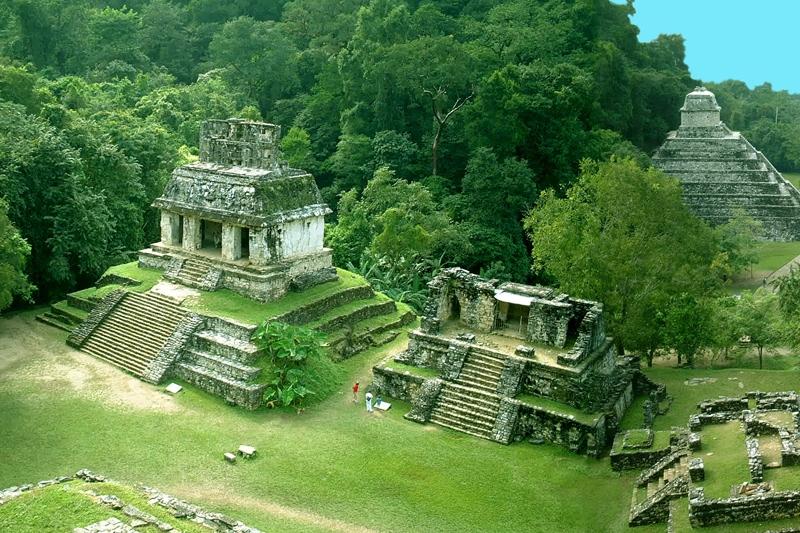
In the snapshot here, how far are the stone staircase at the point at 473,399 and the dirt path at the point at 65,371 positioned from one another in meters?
6.26

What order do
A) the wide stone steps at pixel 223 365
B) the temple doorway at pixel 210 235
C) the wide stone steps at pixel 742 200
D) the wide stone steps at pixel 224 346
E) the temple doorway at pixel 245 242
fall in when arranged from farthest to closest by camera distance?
1. the wide stone steps at pixel 742 200
2. the temple doorway at pixel 210 235
3. the temple doorway at pixel 245 242
4. the wide stone steps at pixel 224 346
5. the wide stone steps at pixel 223 365

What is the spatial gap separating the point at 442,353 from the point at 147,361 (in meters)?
7.56

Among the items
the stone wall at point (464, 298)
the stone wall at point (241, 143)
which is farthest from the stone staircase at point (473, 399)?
the stone wall at point (241, 143)

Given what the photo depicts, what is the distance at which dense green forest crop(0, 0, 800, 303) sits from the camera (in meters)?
27.6

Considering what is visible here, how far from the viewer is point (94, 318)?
24.1 meters

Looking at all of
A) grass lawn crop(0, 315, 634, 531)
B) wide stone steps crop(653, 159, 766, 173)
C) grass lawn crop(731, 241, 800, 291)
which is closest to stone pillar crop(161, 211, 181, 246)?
grass lawn crop(0, 315, 634, 531)

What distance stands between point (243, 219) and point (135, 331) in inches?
165

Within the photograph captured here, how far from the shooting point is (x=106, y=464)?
17156mm

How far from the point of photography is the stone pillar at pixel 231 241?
24.5 m

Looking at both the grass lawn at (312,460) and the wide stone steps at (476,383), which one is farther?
the wide stone steps at (476,383)

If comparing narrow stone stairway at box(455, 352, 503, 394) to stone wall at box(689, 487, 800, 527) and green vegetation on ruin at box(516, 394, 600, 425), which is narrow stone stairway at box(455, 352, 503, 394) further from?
stone wall at box(689, 487, 800, 527)

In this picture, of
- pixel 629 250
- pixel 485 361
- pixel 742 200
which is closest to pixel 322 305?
pixel 485 361

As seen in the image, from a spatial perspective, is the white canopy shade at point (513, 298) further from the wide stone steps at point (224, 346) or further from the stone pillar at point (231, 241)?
the stone pillar at point (231, 241)

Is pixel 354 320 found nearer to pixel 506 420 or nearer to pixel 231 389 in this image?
pixel 231 389
